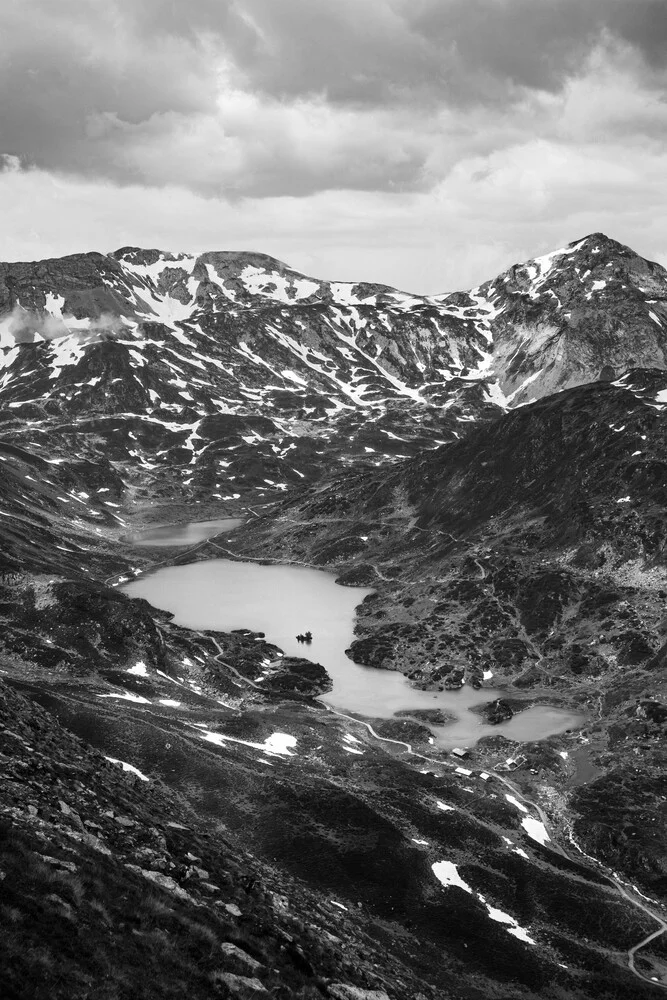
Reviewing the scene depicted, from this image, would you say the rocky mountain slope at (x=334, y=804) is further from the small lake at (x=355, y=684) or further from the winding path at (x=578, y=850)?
the small lake at (x=355, y=684)

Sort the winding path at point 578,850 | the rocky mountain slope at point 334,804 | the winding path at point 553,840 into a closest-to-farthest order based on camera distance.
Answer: the rocky mountain slope at point 334,804 → the winding path at point 578,850 → the winding path at point 553,840

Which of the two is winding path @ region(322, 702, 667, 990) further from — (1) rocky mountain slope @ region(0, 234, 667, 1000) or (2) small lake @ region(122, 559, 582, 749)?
(2) small lake @ region(122, 559, 582, 749)

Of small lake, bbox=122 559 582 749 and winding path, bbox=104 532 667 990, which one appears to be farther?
small lake, bbox=122 559 582 749

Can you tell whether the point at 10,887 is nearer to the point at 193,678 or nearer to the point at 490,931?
the point at 490,931

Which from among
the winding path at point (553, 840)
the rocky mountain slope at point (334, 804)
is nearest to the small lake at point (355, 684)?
the rocky mountain slope at point (334, 804)

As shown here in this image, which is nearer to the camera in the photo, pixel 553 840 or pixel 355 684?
pixel 553 840

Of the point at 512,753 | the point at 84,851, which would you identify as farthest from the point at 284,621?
the point at 84,851

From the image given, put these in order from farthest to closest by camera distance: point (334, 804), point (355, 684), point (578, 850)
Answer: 1. point (355, 684)
2. point (578, 850)
3. point (334, 804)

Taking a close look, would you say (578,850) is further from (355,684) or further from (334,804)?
(355,684)

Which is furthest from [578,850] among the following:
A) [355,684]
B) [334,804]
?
[355,684]

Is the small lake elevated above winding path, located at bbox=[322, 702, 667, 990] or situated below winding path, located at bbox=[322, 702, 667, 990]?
above

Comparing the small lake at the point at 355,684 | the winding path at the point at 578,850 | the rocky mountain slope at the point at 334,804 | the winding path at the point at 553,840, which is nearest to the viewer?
the rocky mountain slope at the point at 334,804

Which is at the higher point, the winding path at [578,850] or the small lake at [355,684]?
the small lake at [355,684]

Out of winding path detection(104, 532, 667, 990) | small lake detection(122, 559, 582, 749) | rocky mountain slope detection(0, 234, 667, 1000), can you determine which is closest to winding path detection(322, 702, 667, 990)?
winding path detection(104, 532, 667, 990)
